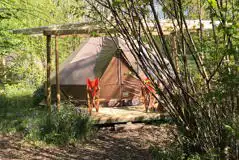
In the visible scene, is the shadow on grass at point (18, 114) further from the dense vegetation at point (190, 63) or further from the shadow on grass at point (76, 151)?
the dense vegetation at point (190, 63)

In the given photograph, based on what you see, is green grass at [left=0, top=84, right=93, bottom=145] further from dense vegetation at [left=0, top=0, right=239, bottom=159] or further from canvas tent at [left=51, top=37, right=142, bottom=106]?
canvas tent at [left=51, top=37, right=142, bottom=106]

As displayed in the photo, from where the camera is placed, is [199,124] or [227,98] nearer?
[227,98]

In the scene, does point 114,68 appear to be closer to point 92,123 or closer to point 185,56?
point 92,123

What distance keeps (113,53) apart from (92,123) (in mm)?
3067

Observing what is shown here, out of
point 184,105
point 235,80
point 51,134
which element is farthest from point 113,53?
point 235,80

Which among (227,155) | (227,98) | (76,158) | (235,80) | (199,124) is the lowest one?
(76,158)

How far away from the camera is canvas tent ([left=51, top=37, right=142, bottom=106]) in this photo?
397 inches

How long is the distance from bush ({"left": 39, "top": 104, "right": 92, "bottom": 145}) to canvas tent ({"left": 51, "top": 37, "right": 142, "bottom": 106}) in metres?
2.74

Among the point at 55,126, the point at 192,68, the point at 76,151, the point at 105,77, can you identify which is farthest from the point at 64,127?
the point at 105,77

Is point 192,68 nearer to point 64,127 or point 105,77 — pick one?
point 64,127

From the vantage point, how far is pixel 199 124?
432cm

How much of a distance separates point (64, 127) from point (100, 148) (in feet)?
2.68

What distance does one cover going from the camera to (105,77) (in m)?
10.1

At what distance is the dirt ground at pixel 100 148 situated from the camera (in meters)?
5.90
